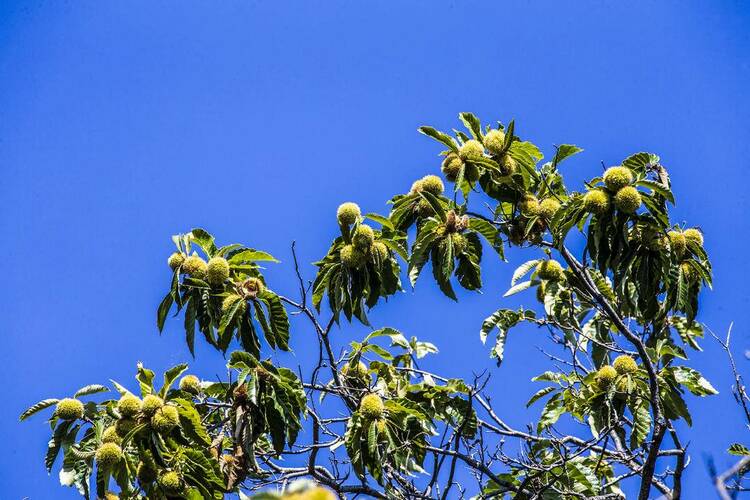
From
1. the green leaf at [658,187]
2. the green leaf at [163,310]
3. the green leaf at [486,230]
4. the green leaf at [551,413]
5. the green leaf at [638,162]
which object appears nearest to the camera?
the green leaf at [658,187]

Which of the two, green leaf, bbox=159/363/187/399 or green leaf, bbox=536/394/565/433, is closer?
green leaf, bbox=159/363/187/399

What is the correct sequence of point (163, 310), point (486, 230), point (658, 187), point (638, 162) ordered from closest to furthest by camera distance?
point (658, 187) → point (638, 162) → point (486, 230) → point (163, 310)

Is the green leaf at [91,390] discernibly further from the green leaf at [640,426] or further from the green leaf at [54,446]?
the green leaf at [640,426]

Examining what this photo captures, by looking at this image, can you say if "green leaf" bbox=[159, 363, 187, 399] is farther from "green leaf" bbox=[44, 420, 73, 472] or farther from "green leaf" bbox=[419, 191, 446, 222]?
"green leaf" bbox=[419, 191, 446, 222]

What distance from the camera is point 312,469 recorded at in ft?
15.5

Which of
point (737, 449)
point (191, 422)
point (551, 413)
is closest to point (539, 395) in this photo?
point (551, 413)

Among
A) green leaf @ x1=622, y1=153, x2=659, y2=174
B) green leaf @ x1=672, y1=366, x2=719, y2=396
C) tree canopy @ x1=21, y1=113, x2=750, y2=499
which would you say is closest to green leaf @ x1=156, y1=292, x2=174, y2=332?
tree canopy @ x1=21, y1=113, x2=750, y2=499

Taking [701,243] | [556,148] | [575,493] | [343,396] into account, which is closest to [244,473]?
[343,396]

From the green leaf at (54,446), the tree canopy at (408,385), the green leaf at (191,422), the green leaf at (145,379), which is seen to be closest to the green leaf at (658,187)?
the tree canopy at (408,385)

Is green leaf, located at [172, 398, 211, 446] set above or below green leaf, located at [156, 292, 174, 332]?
below

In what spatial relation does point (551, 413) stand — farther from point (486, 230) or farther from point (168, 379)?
point (168, 379)

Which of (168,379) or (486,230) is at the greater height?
(486,230)

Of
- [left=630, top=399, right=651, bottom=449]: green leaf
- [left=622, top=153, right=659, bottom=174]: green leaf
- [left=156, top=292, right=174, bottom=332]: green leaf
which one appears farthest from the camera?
[left=156, top=292, right=174, bottom=332]: green leaf

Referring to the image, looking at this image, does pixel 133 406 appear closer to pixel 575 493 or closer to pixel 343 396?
pixel 343 396
